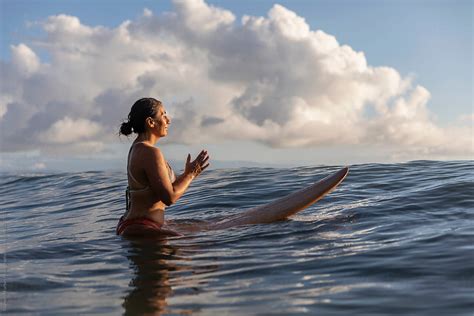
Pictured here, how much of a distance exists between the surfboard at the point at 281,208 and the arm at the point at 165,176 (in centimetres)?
106

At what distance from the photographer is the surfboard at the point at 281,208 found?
811 cm

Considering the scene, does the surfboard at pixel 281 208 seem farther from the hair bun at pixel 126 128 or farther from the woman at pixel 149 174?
the hair bun at pixel 126 128

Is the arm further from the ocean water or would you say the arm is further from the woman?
the ocean water

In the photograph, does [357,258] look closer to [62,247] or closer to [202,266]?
[202,266]

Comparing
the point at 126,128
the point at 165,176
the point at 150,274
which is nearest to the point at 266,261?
the point at 150,274

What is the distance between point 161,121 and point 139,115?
0.90ft

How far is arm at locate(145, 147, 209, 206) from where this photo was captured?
6.96 metres

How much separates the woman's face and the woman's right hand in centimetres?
47

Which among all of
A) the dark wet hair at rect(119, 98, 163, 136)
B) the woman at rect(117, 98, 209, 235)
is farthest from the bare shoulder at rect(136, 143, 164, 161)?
the dark wet hair at rect(119, 98, 163, 136)

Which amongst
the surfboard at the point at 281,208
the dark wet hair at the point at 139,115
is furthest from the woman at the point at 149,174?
the surfboard at the point at 281,208

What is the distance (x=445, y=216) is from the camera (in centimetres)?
821

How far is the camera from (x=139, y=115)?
7.16 meters

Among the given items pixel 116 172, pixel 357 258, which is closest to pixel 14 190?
pixel 116 172

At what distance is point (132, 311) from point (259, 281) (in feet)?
3.76
